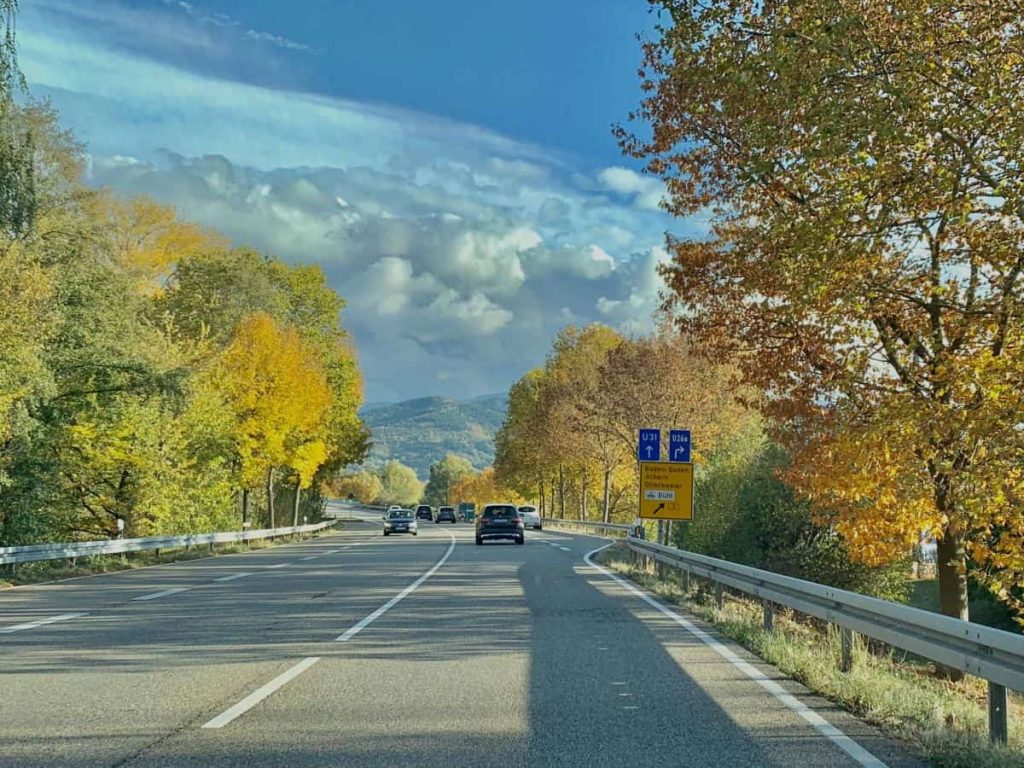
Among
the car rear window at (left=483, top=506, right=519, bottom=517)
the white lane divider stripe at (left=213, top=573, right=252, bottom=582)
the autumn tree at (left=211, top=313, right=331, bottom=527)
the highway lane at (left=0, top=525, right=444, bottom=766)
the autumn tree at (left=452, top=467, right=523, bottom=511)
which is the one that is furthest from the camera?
the autumn tree at (left=452, top=467, right=523, bottom=511)

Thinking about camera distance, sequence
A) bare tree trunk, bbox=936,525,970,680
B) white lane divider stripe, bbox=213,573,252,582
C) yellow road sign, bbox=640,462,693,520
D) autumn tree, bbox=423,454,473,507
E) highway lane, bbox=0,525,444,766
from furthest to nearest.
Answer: autumn tree, bbox=423,454,473,507
yellow road sign, bbox=640,462,693,520
white lane divider stripe, bbox=213,573,252,582
bare tree trunk, bbox=936,525,970,680
highway lane, bbox=0,525,444,766

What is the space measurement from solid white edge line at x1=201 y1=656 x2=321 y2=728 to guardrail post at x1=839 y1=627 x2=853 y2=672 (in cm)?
498

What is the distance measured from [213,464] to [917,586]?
31.0m

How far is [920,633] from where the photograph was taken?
7.34 metres

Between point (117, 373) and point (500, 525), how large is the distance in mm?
16342

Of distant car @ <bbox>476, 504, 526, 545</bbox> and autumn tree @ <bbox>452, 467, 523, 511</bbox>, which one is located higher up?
autumn tree @ <bbox>452, 467, 523, 511</bbox>

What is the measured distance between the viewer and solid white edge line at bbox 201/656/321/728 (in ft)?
22.3

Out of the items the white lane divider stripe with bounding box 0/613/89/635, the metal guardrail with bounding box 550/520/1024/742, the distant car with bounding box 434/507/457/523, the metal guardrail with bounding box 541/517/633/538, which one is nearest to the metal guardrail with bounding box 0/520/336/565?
the white lane divider stripe with bounding box 0/613/89/635

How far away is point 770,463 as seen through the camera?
24109mm

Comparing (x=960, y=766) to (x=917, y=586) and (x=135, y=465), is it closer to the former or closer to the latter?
(x=135, y=465)

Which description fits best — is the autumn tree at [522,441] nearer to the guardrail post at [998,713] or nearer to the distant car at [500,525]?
the distant car at [500,525]

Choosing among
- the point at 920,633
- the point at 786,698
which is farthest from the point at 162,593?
the point at 920,633

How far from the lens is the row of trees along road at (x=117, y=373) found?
21297 millimetres

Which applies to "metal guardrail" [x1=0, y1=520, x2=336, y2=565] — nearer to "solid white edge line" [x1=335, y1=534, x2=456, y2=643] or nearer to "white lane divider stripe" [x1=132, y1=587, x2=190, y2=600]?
"white lane divider stripe" [x1=132, y1=587, x2=190, y2=600]
